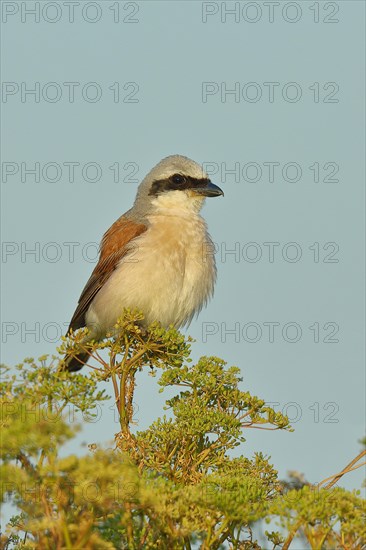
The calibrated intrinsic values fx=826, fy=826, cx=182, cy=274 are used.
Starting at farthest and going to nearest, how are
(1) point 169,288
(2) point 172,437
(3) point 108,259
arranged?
(3) point 108,259 → (1) point 169,288 → (2) point 172,437

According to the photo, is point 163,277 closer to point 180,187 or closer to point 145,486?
point 180,187

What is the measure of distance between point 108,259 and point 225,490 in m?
3.87

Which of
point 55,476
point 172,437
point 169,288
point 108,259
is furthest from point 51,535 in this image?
point 108,259

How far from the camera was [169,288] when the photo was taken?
6469 mm

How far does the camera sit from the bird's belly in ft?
21.2

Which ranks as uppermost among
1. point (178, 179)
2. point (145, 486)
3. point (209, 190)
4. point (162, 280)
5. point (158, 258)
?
point (178, 179)

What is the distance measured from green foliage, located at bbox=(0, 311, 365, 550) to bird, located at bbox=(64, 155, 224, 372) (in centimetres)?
205

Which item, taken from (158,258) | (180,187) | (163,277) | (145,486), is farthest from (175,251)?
(145,486)

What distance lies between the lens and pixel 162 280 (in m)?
6.45

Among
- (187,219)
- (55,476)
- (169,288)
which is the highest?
(187,219)

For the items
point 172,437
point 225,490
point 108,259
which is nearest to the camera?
point 225,490

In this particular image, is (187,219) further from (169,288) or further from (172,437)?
(172,437)

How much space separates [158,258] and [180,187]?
0.94m

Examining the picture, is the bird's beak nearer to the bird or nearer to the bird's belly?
the bird
